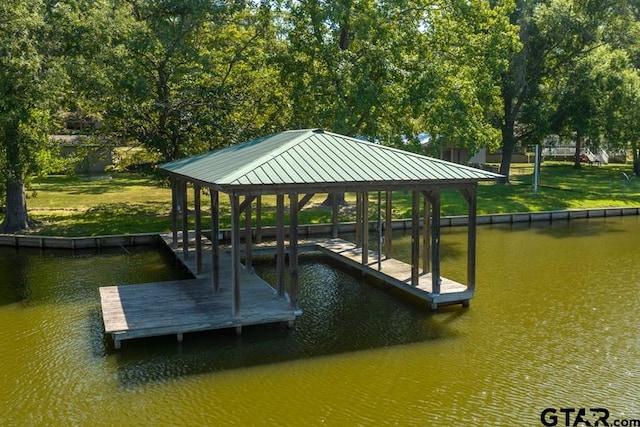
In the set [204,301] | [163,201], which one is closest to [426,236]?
[204,301]

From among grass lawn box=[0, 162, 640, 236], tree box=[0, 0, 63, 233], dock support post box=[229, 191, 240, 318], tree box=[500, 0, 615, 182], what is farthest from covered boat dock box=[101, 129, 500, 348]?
tree box=[500, 0, 615, 182]

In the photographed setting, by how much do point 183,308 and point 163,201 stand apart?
1735cm

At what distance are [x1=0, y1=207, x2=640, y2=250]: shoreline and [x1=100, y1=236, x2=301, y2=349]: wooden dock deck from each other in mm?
7085

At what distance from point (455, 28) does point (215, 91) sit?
33.3 feet

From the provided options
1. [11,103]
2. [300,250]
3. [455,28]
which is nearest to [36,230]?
[11,103]

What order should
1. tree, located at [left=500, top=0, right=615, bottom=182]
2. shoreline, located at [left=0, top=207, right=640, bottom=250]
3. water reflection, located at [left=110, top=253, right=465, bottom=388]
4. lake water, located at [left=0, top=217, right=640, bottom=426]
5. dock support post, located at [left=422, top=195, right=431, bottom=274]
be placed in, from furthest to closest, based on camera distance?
tree, located at [left=500, top=0, right=615, bottom=182] → shoreline, located at [left=0, top=207, right=640, bottom=250] → dock support post, located at [left=422, top=195, right=431, bottom=274] → water reflection, located at [left=110, top=253, right=465, bottom=388] → lake water, located at [left=0, top=217, right=640, bottom=426]

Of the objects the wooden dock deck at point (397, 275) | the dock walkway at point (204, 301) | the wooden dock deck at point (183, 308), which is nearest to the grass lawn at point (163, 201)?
the wooden dock deck at point (397, 275)

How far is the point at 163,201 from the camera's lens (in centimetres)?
2931

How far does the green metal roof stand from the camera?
11953 millimetres

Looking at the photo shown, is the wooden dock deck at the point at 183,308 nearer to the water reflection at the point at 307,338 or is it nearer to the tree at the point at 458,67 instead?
the water reflection at the point at 307,338

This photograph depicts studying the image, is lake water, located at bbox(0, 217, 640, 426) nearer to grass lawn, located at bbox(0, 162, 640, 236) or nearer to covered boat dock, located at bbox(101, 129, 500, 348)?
covered boat dock, located at bbox(101, 129, 500, 348)

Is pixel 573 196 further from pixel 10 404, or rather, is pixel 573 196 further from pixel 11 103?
pixel 10 404

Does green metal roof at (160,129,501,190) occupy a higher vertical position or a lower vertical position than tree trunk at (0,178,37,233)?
higher

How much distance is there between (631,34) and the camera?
123 feet
